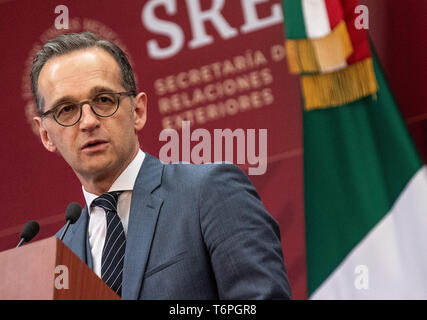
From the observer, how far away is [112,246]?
1.89 m

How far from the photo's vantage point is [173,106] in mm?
3652

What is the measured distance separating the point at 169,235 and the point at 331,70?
173 centimetres

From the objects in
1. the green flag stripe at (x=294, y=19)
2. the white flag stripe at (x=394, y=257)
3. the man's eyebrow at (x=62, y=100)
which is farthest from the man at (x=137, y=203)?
the white flag stripe at (x=394, y=257)

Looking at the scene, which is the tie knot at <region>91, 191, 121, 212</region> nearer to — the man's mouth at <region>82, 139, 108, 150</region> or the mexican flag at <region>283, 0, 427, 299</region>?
the man's mouth at <region>82, 139, 108, 150</region>

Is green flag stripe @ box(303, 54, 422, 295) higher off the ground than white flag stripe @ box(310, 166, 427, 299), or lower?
higher

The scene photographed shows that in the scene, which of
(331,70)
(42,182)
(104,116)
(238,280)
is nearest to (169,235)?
(238,280)

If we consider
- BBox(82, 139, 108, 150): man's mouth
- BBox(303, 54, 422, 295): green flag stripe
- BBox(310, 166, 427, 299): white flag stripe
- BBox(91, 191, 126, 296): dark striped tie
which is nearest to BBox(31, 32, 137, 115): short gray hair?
BBox(82, 139, 108, 150): man's mouth

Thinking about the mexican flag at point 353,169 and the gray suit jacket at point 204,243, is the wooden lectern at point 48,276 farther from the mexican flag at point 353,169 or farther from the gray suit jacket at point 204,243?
the mexican flag at point 353,169

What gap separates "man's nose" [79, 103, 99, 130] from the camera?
6.28 ft

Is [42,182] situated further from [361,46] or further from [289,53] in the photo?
[361,46]

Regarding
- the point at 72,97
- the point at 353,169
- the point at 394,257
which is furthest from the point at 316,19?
the point at 72,97

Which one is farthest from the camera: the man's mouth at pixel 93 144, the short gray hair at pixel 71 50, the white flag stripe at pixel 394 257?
the white flag stripe at pixel 394 257

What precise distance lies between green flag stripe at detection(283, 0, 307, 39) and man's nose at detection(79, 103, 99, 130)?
166 cm

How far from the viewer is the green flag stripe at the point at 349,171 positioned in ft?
11.0
